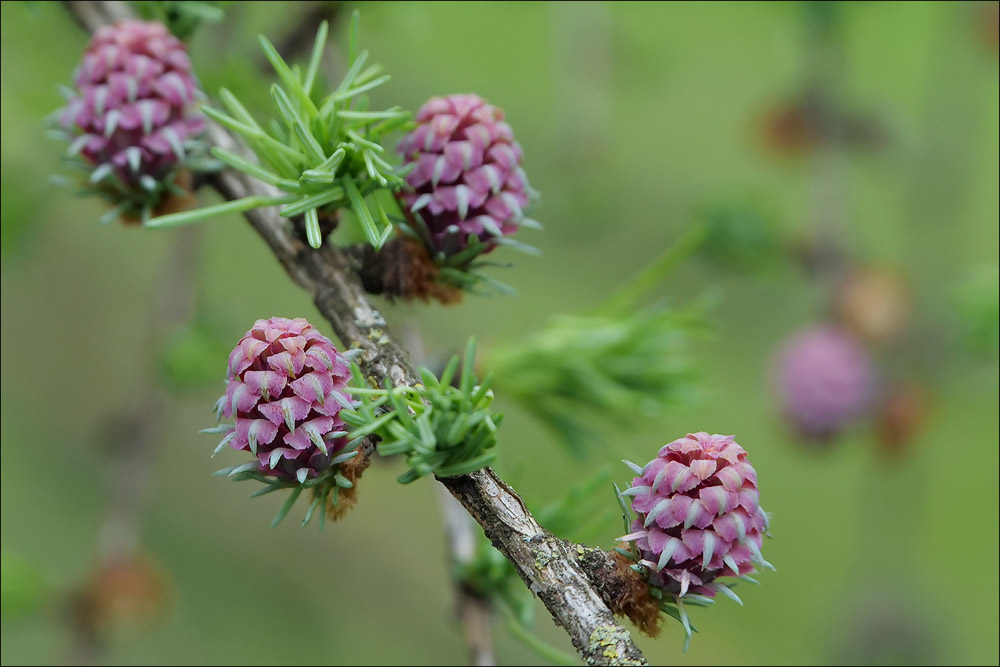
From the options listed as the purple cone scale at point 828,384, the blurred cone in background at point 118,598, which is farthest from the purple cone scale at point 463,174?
the purple cone scale at point 828,384

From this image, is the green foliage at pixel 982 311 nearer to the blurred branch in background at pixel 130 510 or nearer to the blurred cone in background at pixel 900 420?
the blurred cone in background at pixel 900 420

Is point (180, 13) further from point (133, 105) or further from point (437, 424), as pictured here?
point (437, 424)

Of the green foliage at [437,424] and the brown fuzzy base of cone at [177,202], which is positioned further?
the brown fuzzy base of cone at [177,202]

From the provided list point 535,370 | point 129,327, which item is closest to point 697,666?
point 535,370

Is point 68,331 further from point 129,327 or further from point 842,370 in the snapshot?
point 842,370

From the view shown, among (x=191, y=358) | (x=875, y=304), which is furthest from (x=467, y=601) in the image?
(x=875, y=304)

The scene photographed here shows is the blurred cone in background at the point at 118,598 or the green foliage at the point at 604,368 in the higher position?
the green foliage at the point at 604,368
